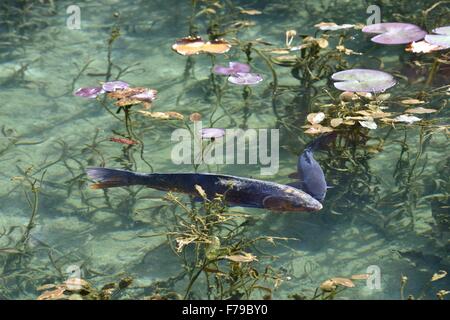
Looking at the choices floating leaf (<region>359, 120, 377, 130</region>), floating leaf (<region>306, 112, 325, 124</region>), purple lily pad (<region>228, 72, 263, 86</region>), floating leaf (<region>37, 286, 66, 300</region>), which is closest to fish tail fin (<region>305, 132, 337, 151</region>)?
floating leaf (<region>306, 112, 325, 124</region>)

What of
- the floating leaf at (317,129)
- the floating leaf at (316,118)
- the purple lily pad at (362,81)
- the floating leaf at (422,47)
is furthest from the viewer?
the floating leaf at (422,47)

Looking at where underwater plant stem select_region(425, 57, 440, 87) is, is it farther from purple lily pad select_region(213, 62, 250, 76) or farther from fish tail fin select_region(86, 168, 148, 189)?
fish tail fin select_region(86, 168, 148, 189)

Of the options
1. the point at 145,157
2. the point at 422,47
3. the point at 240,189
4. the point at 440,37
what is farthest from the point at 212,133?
the point at 440,37

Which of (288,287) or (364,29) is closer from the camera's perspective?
(288,287)

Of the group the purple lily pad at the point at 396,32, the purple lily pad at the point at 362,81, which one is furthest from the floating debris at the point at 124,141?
the purple lily pad at the point at 396,32

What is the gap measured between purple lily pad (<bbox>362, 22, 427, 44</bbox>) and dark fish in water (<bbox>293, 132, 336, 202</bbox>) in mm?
1210

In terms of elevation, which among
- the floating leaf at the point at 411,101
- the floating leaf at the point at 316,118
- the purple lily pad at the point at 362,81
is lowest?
the floating leaf at the point at 316,118

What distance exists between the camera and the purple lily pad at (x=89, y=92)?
515cm

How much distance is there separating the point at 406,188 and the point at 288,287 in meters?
1.02

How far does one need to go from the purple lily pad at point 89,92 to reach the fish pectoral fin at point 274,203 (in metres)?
1.54

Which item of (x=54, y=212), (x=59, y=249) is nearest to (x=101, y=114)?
(x=54, y=212)

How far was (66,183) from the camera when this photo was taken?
15.3ft

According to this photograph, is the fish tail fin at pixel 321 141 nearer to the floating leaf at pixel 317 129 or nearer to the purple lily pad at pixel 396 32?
the floating leaf at pixel 317 129

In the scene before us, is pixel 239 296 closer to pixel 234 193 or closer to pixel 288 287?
pixel 288 287
